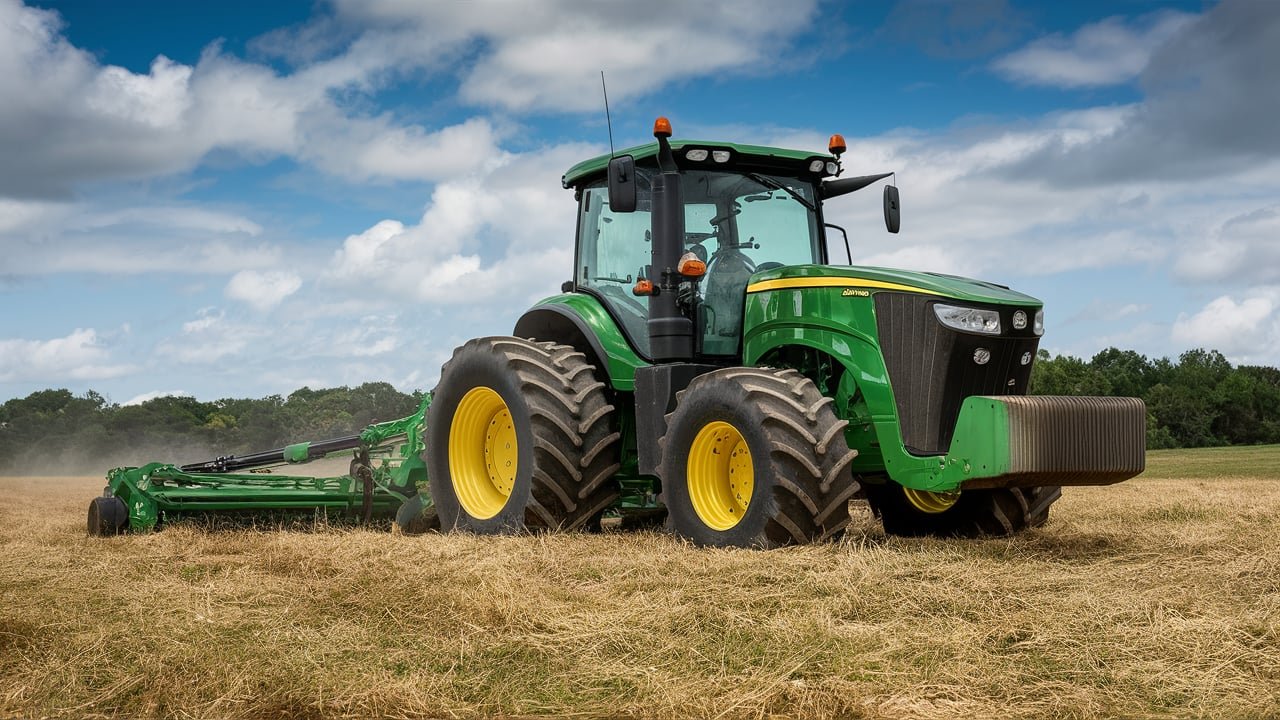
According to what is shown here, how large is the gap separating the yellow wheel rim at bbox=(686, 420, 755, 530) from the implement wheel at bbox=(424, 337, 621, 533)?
0.93 metres

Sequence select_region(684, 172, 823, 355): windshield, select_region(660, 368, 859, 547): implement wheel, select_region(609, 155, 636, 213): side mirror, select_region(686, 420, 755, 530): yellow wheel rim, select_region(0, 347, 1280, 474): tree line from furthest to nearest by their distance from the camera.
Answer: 1. select_region(0, 347, 1280, 474): tree line
2. select_region(684, 172, 823, 355): windshield
3. select_region(609, 155, 636, 213): side mirror
4. select_region(686, 420, 755, 530): yellow wheel rim
5. select_region(660, 368, 859, 547): implement wheel

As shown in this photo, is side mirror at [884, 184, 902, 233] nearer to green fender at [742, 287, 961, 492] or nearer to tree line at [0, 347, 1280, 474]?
green fender at [742, 287, 961, 492]

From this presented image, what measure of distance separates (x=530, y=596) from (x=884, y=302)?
9.24 feet

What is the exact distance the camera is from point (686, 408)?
7176 millimetres

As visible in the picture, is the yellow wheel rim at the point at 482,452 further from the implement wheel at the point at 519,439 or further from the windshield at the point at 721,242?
the windshield at the point at 721,242

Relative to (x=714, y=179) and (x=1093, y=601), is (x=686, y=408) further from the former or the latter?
(x=1093, y=601)

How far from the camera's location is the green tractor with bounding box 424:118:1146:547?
257 inches

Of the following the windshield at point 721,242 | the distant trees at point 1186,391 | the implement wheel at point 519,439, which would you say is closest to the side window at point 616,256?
the windshield at point 721,242

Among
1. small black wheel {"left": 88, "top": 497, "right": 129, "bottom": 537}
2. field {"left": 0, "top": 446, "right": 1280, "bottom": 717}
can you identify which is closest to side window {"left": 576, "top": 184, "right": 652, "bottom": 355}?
field {"left": 0, "top": 446, "right": 1280, "bottom": 717}

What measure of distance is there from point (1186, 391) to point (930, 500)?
44.4m

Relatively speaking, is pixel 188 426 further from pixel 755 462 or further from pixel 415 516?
pixel 755 462

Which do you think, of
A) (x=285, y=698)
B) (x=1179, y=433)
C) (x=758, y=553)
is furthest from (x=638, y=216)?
(x=1179, y=433)

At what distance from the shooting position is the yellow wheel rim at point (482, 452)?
28.7 ft

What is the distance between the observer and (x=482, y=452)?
9023 millimetres
